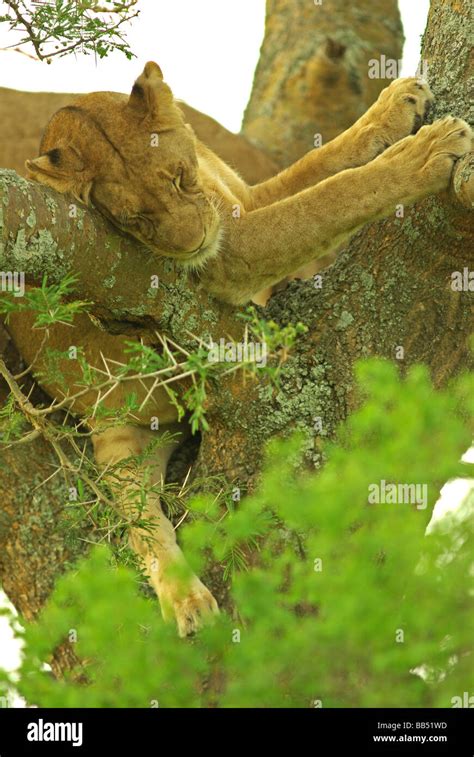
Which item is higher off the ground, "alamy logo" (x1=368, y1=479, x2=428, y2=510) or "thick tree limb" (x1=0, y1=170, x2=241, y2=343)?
"thick tree limb" (x1=0, y1=170, x2=241, y2=343)

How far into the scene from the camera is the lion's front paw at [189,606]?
9.23 ft

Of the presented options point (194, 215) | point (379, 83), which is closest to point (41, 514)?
point (194, 215)

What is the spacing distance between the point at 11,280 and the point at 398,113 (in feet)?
4.51

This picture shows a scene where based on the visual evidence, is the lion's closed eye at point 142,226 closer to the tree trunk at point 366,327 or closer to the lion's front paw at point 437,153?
the tree trunk at point 366,327

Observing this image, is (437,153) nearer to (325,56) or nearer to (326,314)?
(326,314)

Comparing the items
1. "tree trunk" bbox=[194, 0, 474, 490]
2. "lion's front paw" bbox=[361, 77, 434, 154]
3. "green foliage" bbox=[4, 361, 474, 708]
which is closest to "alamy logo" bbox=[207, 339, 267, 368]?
"green foliage" bbox=[4, 361, 474, 708]

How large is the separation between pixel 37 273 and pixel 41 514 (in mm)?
950

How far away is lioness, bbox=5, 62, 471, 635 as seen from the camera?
2.87 m

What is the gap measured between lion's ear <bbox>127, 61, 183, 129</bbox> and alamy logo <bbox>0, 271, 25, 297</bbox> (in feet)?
2.34

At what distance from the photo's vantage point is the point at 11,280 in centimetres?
258

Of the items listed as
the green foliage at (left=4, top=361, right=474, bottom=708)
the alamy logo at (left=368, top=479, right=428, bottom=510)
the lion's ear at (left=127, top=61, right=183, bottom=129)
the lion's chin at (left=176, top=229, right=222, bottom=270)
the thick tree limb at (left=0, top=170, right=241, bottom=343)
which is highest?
the lion's ear at (left=127, top=61, right=183, bottom=129)

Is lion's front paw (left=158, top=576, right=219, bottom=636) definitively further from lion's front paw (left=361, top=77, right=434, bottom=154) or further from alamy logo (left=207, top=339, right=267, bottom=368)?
lion's front paw (left=361, top=77, right=434, bottom=154)

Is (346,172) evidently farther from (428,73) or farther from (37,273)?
(37,273)
